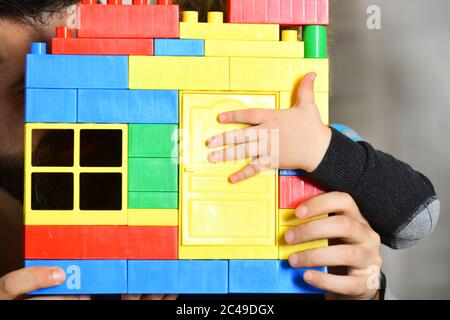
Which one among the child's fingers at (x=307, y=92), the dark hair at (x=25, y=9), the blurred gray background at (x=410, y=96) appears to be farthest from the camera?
the blurred gray background at (x=410, y=96)

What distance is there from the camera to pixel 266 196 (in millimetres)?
671

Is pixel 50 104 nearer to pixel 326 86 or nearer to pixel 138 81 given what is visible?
pixel 138 81

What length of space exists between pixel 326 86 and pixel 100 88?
263 mm

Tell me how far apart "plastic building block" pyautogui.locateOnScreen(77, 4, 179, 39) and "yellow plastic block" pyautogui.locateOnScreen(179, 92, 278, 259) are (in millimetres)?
82

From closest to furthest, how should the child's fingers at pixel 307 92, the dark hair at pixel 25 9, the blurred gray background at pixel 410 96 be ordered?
the child's fingers at pixel 307 92, the dark hair at pixel 25 9, the blurred gray background at pixel 410 96

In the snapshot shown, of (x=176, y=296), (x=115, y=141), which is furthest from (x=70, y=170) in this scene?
(x=176, y=296)

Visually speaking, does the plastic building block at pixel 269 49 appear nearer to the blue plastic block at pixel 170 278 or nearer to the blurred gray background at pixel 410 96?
the blue plastic block at pixel 170 278

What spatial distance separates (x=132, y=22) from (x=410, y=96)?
747 millimetres

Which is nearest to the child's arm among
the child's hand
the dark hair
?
the child's hand

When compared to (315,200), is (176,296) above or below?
below

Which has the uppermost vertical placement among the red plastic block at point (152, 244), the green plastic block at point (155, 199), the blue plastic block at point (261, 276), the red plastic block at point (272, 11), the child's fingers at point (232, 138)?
the red plastic block at point (272, 11)

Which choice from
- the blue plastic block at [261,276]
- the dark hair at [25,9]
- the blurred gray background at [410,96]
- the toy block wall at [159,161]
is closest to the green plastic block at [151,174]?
the toy block wall at [159,161]

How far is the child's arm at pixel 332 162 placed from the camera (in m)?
0.65

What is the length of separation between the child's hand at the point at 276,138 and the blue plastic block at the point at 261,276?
103 mm
